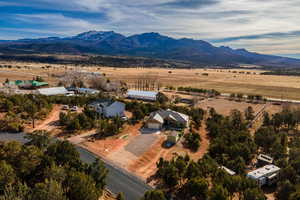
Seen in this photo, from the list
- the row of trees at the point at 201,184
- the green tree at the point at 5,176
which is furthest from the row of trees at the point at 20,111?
the row of trees at the point at 201,184

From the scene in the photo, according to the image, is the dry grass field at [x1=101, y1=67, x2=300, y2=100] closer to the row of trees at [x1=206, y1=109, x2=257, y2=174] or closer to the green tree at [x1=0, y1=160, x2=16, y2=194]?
the row of trees at [x1=206, y1=109, x2=257, y2=174]

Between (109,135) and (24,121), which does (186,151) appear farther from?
(24,121)

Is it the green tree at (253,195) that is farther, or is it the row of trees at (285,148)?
the row of trees at (285,148)

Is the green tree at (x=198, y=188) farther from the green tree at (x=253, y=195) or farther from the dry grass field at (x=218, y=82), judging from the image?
the dry grass field at (x=218, y=82)

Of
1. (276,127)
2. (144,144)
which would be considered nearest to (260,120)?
(276,127)

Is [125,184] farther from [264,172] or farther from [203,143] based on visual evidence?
[203,143]

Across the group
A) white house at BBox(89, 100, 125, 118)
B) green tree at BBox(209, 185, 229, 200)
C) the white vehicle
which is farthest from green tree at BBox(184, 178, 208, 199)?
the white vehicle

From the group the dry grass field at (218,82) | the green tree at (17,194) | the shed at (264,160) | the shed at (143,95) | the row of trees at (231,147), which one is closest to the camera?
the green tree at (17,194)

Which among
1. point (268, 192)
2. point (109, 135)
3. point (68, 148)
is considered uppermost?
point (68, 148)
